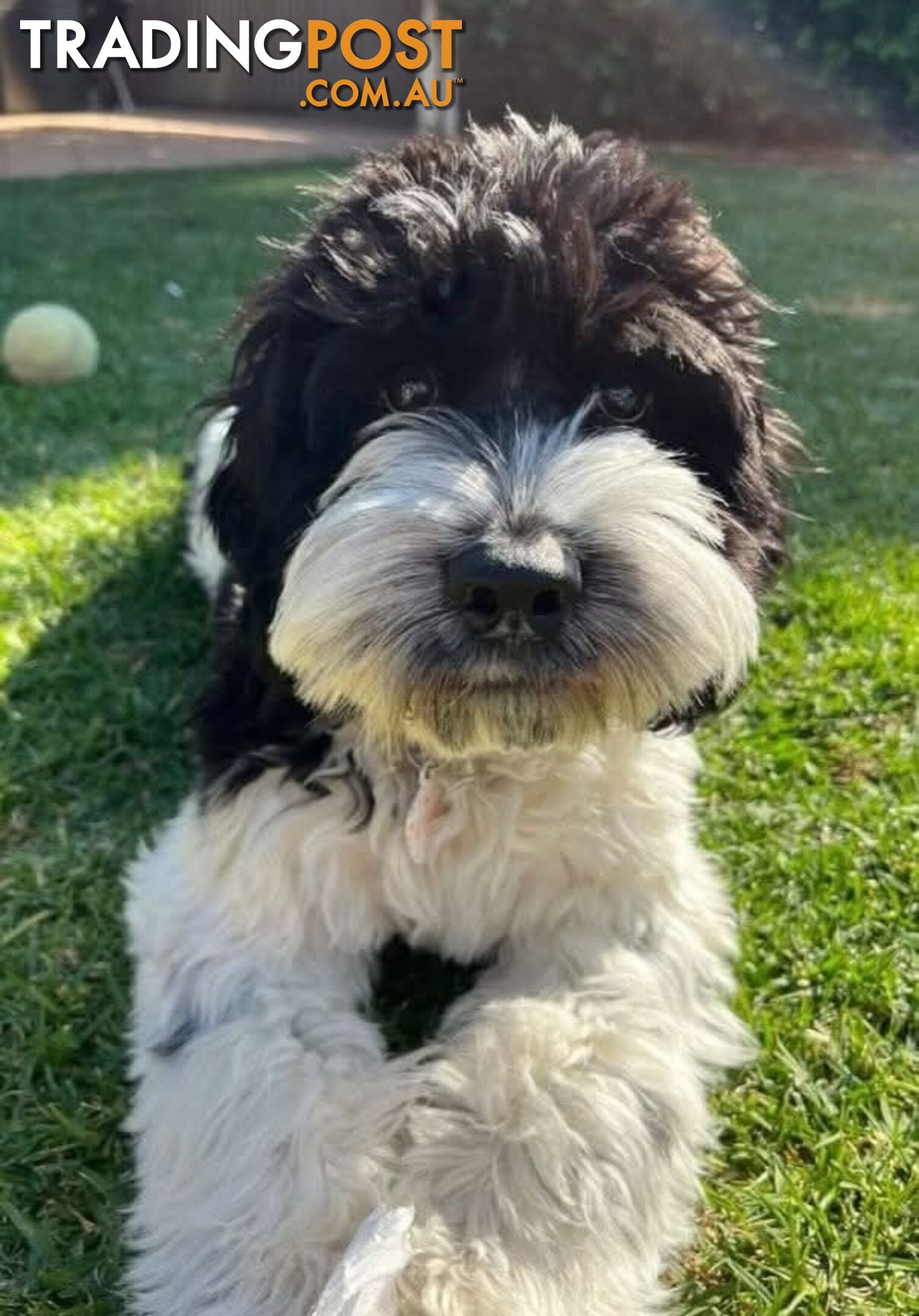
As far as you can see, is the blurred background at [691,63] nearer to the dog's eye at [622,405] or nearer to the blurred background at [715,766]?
the blurred background at [715,766]

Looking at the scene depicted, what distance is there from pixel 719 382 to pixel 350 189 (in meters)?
0.66

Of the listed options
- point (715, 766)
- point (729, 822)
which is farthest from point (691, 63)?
point (729, 822)

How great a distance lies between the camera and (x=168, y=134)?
16.7m

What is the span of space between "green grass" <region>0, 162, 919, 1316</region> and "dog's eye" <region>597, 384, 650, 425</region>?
2.74ft

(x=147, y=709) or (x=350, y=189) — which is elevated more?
(x=350, y=189)

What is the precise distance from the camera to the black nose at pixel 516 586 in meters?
1.81

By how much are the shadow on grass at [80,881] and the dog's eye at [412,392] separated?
3.41 feet

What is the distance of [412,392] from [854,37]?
15.4 metres

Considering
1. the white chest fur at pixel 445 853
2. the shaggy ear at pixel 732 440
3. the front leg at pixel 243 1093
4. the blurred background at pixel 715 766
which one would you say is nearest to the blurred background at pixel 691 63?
the blurred background at pixel 715 766

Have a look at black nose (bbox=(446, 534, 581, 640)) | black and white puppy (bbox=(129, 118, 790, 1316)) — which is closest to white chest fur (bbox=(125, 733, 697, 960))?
black and white puppy (bbox=(129, 118, 790, 1316))

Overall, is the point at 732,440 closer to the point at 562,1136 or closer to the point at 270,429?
the point at 270,429

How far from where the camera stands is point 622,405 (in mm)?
2162

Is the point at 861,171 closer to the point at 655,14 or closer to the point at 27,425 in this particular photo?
the point at 655,14

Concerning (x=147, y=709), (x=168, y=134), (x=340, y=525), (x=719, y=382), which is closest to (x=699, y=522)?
(x=719, y=382)
